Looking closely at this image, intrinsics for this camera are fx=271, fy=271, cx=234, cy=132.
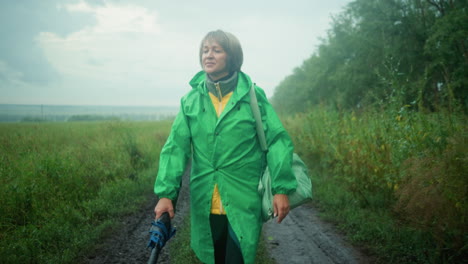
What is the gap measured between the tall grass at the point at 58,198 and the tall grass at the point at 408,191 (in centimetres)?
371

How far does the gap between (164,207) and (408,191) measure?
2.73 m

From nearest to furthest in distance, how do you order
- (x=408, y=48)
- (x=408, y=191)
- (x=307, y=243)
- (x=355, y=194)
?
(x=408, y=191), (x=307, y=243), (x=355, y=194), (x=408, y=48)

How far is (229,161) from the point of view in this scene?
1838mm

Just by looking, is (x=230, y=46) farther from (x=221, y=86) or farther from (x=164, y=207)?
(x=164, y=207)

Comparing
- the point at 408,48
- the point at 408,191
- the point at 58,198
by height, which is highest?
the point at 408,48

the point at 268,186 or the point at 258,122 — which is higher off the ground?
the point at 258,122

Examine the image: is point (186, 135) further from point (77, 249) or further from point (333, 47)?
point (333, 47)

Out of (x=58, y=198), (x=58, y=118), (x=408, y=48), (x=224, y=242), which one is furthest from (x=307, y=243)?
(x=58, y=118)

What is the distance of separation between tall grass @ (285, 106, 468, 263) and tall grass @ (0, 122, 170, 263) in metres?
3.71

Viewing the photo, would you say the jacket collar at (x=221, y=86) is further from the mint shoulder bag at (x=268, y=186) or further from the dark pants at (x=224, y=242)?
the dark pants at (x=224, y=242)

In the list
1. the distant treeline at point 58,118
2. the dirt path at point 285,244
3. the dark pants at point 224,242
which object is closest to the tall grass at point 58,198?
the dirt path at point 285,244

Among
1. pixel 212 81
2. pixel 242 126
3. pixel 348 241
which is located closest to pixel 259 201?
pixel 242 126

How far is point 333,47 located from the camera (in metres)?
19.9

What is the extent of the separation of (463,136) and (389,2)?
1290 centimetres
